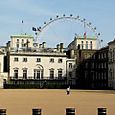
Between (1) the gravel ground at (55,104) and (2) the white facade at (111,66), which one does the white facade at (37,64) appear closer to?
(2) the white facade at (111,66)

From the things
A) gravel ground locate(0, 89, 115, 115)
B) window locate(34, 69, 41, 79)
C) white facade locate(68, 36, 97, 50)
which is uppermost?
white facade locate(68, 36, 97, 50)

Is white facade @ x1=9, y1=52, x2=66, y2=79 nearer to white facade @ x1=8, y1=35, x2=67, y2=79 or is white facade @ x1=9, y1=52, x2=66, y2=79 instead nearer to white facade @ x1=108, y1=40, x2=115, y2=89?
white facade @ x1=8, y1=35, x2=67, y2=79

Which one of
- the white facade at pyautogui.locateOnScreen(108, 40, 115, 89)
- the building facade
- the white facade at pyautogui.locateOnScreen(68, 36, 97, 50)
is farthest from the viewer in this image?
the white facade at pyautogui.locateOnScreen(68, 36, 97, 50)

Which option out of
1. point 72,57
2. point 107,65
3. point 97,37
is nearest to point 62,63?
point 72,57

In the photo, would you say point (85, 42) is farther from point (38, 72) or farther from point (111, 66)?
point (111, 66)

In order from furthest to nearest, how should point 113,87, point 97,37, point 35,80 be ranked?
point 97,37 < point 35,80 < point 113,87

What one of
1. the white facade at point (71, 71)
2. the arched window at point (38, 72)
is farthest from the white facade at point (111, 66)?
the arched window at point (38, 72)

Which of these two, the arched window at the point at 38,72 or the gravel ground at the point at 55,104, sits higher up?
the arched window at the point at 38,72

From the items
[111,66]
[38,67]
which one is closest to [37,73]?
[38,67]

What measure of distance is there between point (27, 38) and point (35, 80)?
4988 cm

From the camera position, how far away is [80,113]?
25500mm

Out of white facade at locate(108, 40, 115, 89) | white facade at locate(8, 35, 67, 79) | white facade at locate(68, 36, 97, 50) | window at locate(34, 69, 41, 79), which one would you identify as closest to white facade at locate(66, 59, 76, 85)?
white facade at locate(8, 35, 67, 79)

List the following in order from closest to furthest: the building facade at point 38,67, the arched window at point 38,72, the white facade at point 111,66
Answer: the white facade at point 111,66 → the building facade at point 38,67 → the arched window at point 38,72

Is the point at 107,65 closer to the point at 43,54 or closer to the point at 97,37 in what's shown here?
the point at 43,54
